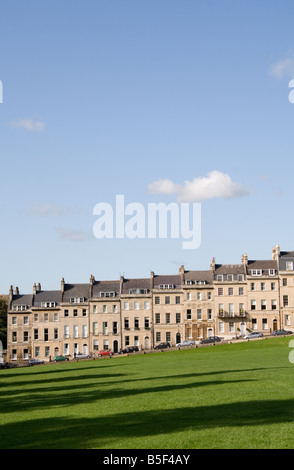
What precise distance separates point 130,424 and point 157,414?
2.40 meters

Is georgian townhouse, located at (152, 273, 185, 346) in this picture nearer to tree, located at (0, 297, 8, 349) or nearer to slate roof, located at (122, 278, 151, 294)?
slate roof, located at (122, 278, 151, 294)

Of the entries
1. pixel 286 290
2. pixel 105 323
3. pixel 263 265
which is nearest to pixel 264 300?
pixel 286 290

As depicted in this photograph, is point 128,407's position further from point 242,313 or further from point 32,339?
point 32,339

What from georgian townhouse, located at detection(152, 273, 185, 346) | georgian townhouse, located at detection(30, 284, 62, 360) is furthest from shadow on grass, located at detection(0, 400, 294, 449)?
georgian townhouse, located at detection(30, 284, 62, 360)

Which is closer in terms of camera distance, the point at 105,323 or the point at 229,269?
the point at 229,269

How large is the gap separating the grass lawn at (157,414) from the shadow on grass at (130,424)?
33 mm

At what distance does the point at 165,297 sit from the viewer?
125m

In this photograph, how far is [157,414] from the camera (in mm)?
26906

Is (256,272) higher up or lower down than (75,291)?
higher up

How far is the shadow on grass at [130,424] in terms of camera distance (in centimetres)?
2191

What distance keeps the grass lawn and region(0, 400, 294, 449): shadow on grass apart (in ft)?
0.11

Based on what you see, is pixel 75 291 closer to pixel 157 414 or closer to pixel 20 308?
pixel 20 308

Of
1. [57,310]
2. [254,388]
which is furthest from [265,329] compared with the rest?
[254,388]

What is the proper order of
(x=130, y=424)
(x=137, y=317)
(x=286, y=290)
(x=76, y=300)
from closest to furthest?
(x=130, y=424)
(x=286, y=290)
(x=137, y=317)
(x=76, y=300)
